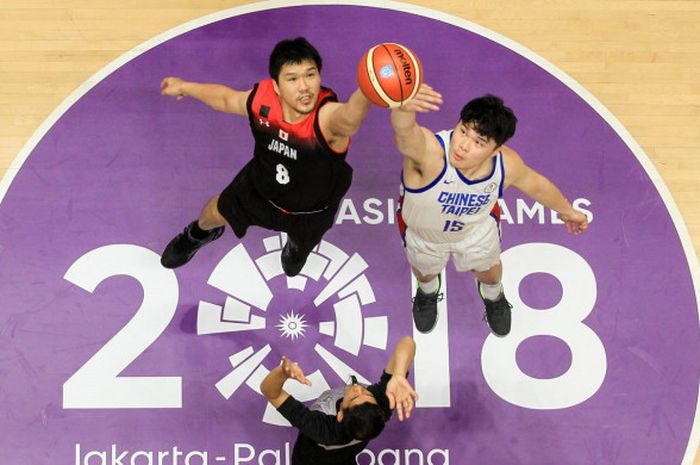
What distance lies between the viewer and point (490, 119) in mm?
5418

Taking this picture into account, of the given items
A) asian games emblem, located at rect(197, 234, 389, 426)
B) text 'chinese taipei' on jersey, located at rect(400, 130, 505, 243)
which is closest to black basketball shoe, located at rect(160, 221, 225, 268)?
asian games emblem, located at rect(197, 234, 389, 426)

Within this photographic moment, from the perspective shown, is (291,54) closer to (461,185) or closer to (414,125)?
(414,125)

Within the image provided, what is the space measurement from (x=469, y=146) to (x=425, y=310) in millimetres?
1880

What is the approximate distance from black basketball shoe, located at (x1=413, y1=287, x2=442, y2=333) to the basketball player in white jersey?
0.17 metres

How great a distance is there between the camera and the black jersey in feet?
19.3

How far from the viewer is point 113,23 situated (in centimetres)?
759

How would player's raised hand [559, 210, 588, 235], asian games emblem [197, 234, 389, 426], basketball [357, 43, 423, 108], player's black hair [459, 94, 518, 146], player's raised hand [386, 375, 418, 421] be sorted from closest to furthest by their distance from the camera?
basketball [357, 43, 423, 108] → player's black hair [459, 94, 518, 146] → player's raised hand [386, 375, 418, 421] → player's raised hand [559, 210, 588, 235] → asian games emblem [197, 234, 389, 426]

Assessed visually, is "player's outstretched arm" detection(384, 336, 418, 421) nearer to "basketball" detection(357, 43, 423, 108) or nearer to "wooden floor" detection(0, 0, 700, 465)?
"basketball" detection(357, 43, 423, 108)

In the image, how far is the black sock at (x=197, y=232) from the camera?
6.85 m

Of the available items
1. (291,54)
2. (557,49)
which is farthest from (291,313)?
(557,49)

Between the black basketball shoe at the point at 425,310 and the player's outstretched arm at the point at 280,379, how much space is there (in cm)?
122

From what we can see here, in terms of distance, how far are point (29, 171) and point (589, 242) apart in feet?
13.9

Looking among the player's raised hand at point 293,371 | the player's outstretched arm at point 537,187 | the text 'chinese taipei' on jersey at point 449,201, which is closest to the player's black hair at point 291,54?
the text 'chinese taipei' on jersey at point 449,201

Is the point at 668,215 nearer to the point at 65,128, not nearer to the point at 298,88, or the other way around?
the point at 298,88
